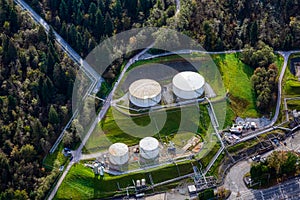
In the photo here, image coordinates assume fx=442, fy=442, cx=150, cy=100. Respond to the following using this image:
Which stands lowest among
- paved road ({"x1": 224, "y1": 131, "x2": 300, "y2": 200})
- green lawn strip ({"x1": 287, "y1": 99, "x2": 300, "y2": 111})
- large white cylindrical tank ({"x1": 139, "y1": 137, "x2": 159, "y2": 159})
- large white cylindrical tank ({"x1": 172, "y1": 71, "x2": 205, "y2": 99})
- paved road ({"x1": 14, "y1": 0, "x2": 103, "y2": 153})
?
paved road ({"x1": 224, "y1": 131, "x2": 300, "y2": 200})

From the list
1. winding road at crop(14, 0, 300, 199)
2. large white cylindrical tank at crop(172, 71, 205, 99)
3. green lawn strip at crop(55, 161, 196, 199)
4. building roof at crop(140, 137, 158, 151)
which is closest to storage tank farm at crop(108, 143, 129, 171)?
green lawn strip at crop(55, 161, 196, 199)

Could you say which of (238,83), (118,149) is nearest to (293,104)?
(238,83)

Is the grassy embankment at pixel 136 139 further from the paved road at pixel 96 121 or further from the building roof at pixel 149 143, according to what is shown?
the building roof at pixel 149 143

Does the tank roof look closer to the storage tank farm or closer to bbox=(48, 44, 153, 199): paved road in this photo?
the storage tank farm

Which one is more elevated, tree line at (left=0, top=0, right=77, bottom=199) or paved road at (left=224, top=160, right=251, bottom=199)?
tree line at (left=0, top=0, right=77, bottom=199)

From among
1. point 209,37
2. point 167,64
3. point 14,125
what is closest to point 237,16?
point 209,37

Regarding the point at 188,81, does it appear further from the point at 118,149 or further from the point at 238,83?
the point at 118,149

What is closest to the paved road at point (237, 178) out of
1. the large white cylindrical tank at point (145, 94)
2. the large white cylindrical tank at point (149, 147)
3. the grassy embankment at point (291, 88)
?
the large white cylindrical tank at point (149, 147)
